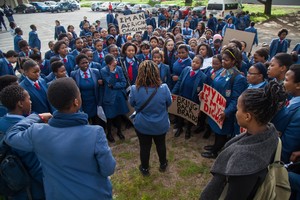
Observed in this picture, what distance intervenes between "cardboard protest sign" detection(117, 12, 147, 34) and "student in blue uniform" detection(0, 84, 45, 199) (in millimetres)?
6477

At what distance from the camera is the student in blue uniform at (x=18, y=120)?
2227 mm

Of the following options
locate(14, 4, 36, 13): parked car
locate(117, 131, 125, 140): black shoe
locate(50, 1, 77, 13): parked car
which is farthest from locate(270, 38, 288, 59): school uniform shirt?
locate(14, 4, 36, 13): parked car

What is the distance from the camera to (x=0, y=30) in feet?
73.5

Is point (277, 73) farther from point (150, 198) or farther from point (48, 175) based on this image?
point (48, 175)

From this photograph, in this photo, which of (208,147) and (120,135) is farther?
(120,135)

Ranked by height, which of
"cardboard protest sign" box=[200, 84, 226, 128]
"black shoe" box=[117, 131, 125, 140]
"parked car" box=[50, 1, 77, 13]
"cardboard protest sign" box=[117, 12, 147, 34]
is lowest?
"black shoe" box=[117, 131, 125, 140]

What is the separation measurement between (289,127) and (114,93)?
345 centimetres

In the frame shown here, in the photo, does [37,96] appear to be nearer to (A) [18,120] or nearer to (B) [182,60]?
(A) [18,120]

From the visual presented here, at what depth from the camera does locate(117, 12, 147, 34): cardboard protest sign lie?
8.35 metres

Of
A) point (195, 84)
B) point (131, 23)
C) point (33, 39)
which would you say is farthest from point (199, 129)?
point (33, 39)

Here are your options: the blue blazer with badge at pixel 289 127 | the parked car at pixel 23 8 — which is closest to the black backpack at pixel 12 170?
the blue blazer with badge at pixel 289 127

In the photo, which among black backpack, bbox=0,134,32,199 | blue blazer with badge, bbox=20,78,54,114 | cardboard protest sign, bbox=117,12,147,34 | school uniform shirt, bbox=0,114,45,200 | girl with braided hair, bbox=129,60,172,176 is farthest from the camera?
cardboard protest sign, bbox=117,12,147,34

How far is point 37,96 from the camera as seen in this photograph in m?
3.73

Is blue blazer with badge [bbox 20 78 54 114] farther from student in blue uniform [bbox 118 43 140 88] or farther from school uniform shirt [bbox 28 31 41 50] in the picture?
school uniform shirt [bbox 28 31 41 50]
